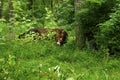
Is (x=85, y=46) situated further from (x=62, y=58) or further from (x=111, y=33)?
(x=62, y=58)

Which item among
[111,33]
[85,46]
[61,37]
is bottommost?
[85,46]

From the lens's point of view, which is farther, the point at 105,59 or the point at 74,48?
the point at 74,48

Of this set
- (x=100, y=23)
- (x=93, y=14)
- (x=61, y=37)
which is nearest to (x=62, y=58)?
(x=100, y=23)

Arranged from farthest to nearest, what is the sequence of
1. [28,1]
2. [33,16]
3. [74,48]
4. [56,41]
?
[28,1] < [33,16] < [56,41] < [74,48]

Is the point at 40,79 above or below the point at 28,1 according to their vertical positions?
above

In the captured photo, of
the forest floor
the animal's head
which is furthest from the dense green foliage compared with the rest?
the animal's head

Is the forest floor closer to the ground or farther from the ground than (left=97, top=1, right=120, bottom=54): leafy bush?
closer to the ground

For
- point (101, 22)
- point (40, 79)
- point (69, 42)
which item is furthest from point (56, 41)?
point (40, 79)

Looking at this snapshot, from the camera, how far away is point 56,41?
448 inches

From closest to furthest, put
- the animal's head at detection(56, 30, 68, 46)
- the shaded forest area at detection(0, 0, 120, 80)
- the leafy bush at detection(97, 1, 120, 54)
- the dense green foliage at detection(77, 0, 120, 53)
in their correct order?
the shaded forest area at detection(0, 0, 120, 80), the leafy bush at detection(97, 1, 120, 54), the dense green foliage at detection(77, 0, 120, 53), the animal's head at detection(56, 30, 68, 46)

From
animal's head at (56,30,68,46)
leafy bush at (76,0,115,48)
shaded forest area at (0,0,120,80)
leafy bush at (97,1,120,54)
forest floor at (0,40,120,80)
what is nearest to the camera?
forest floor at (0,40,120,80)

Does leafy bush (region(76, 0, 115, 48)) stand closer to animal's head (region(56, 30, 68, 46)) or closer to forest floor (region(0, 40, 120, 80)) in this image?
forest floor (region(0, 40, 120, 80))

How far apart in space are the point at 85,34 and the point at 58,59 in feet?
6.27

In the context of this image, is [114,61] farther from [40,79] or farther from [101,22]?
[40,79]
